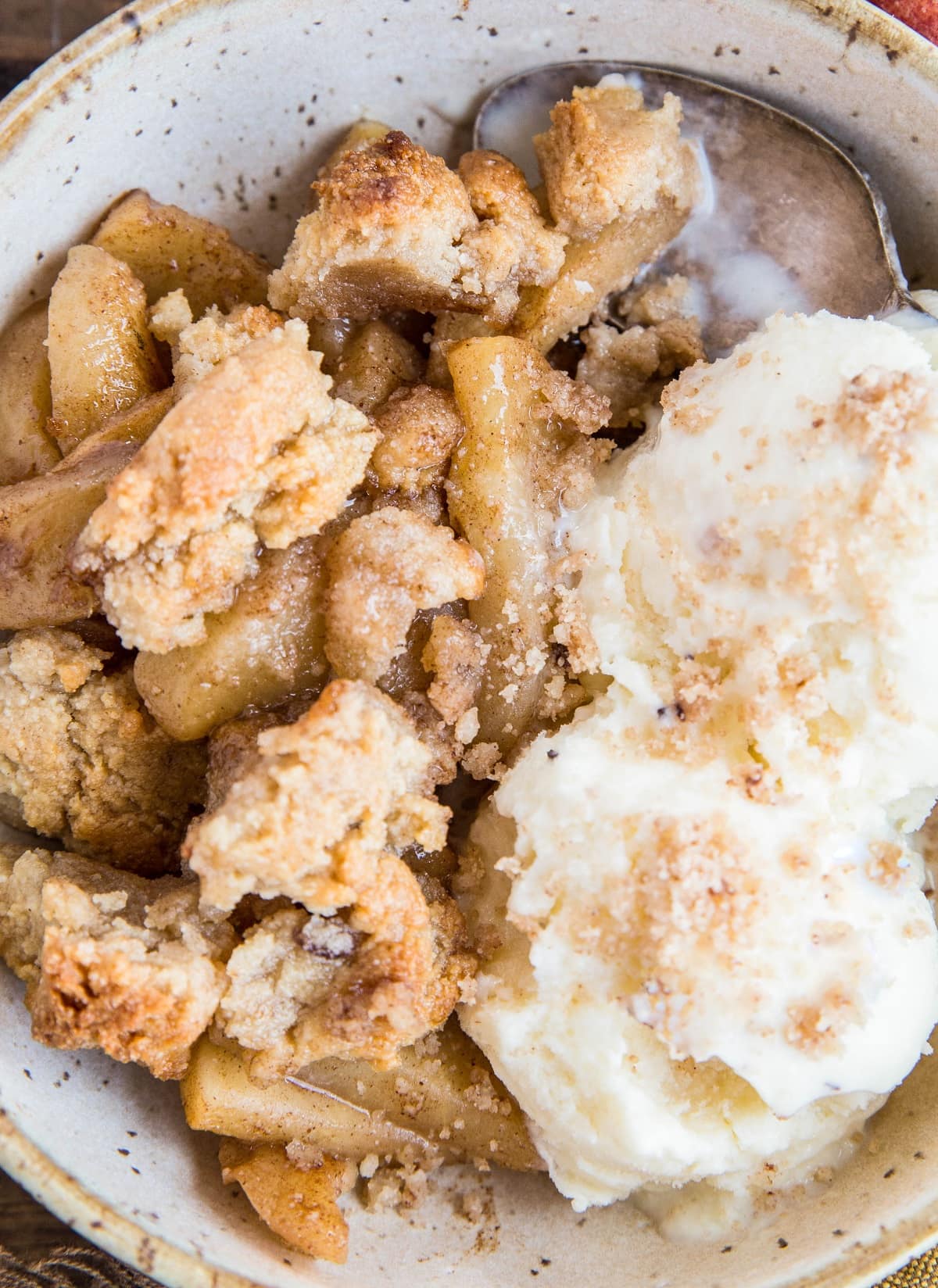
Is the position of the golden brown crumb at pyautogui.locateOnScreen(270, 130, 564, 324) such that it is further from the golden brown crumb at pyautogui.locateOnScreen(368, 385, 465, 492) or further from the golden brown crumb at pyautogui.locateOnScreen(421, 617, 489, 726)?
the golden brown crumb at pyautogui.locateOnScreen(421, 617, 489, 726)

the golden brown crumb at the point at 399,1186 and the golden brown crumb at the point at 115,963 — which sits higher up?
the golden brown crumb at the point at 115,963

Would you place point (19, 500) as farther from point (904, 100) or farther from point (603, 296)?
point (904, 100)

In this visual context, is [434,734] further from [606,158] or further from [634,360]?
[606,158]

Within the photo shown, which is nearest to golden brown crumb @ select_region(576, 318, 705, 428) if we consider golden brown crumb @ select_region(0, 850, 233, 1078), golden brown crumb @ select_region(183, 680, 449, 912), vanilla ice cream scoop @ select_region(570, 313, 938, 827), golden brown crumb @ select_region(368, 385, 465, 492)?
vanilla ice cream scoop @ select_region(570, 313, 938, 827)

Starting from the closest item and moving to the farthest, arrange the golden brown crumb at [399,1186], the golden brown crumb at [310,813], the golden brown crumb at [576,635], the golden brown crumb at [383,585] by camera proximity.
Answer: the golden brown crumb at [310,813] → the golden brown crumb at [383,585] → the golden brown crumb at [576,635] → the golden brown crumb at [399,1186]

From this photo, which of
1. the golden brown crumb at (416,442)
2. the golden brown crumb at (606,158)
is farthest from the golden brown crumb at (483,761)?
the golden brown crumb at (606,158)

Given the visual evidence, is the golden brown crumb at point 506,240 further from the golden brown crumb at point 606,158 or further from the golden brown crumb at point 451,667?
the golden brown crumb at point 451,667

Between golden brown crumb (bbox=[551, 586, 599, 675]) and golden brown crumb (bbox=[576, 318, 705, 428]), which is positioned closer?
golden brown crumb (bbox=[551, 586, 599, 675])

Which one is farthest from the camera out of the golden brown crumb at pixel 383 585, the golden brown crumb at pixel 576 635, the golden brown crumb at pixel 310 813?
the golden brown crumb at pixel 576 635
